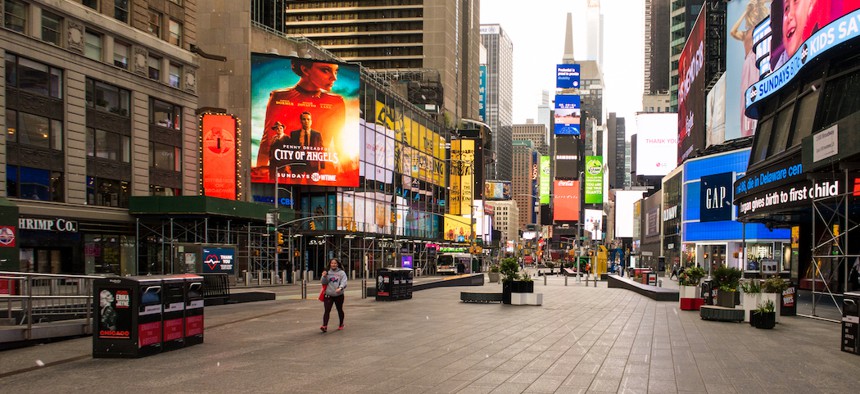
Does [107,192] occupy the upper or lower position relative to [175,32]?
lower

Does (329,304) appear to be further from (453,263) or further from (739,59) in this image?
(739,59)

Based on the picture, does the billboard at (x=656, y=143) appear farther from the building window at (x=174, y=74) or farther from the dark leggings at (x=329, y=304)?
the dark leggings at (x=329, y=304)

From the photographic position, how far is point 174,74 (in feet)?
167

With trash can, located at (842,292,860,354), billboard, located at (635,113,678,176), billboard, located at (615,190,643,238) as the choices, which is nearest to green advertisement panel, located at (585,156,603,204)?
billboard, located at (615,190,643,238)

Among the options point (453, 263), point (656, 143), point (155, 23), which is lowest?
point (453, 263)

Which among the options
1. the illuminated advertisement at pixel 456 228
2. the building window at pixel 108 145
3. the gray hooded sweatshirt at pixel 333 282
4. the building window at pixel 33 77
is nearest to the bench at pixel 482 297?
the gray hooded sweatshirt at pixel 333 282

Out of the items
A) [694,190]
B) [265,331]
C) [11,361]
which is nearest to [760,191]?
[265,331]

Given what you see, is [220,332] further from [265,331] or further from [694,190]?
[694,190]

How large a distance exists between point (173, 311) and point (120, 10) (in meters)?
35.6

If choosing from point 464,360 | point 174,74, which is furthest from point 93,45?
point 464,360

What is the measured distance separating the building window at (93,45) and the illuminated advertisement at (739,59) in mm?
59627

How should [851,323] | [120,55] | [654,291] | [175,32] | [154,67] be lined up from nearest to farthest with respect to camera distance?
[851,323] → [654,291] → [120,55] → [154,67] → [175,32]

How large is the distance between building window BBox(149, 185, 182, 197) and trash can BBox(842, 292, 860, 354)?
42362 mm

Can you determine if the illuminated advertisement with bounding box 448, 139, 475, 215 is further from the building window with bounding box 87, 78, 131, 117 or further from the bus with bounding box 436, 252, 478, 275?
the building window with bounding box 87, 78, 131, 117
